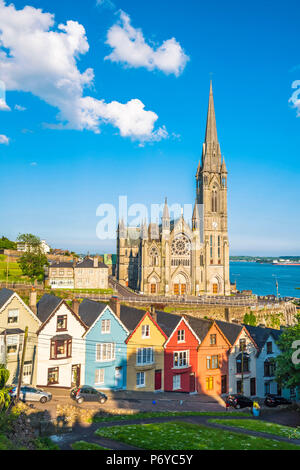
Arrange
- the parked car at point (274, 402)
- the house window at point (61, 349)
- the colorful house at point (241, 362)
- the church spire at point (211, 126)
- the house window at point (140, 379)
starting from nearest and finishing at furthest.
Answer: the house window at point (61, 349) < the parked car at point (274, 402) < the house window at point (140, 379) < the colorful house at point (241, 362) < the church spire at point (211, 126)

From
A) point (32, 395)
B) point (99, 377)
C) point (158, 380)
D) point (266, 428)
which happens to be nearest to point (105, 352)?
point (99, 377)

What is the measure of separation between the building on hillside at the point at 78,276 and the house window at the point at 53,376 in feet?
137

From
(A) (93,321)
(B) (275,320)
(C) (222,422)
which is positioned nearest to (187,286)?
(B) (275,320)

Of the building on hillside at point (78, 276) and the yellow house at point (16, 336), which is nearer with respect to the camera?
the yellow house at point (16, 336)

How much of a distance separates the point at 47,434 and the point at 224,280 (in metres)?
74.2

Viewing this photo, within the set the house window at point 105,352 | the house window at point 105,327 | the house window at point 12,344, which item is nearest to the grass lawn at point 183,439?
the house window at point 105,352

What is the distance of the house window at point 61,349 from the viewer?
33703mm

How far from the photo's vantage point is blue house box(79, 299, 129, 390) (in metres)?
34.5

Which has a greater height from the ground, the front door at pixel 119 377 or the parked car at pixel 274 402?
the front door at pixel 119 377

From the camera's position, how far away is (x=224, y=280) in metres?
91.4

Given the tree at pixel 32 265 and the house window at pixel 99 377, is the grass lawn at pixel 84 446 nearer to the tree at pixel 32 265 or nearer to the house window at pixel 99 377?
the house window at pixel 99 377

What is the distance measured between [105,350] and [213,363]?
510 inches

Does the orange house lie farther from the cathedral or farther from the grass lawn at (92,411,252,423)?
the cathedral

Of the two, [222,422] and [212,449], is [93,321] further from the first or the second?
[212,449]
